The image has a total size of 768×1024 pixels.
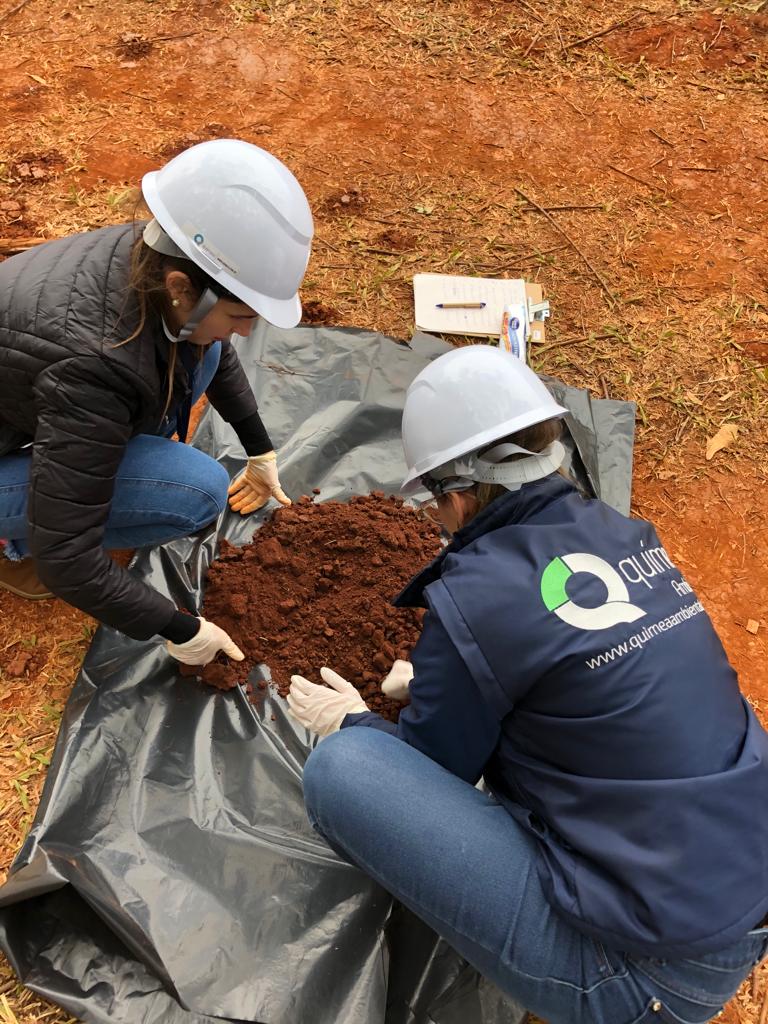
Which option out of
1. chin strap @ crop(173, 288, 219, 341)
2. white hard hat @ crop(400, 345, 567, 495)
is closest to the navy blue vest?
white hard hat @ crop(400, 345, 567, 495)

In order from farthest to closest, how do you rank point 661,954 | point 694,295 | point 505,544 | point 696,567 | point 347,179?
point 347,179 → point 694,295 → point 696,567 → point 505,544 → point 661,954

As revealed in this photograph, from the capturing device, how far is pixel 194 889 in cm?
181

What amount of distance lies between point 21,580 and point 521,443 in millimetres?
1813

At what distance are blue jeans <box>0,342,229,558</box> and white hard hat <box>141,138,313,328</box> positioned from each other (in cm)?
55

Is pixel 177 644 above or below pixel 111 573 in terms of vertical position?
below

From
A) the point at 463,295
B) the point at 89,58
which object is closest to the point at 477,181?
the point at 463,295

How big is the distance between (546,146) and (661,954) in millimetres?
4347

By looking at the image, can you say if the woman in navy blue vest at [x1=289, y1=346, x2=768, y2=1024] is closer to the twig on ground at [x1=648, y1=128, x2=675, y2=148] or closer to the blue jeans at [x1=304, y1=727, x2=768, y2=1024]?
the blue jeans at [x1=304, y1=727, x2=768, y2=1024]

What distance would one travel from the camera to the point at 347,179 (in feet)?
13.2

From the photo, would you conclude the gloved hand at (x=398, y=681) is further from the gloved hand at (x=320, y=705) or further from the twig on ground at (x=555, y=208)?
the twig on ground at (x=555, y=208)

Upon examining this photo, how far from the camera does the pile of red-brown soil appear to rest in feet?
7.57

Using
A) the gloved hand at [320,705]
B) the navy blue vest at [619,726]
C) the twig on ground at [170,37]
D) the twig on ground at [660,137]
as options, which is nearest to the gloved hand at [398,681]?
the gloved hand at [320,705]

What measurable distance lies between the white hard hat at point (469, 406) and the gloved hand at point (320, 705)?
75 centimetres

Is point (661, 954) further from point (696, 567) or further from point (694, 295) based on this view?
point (694, 295)
